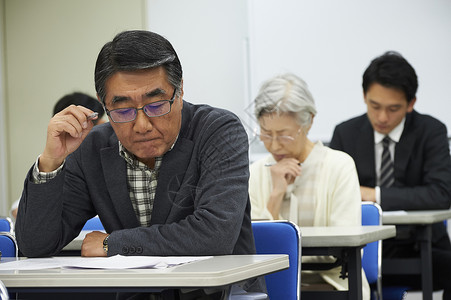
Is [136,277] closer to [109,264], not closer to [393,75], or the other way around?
[109,264]

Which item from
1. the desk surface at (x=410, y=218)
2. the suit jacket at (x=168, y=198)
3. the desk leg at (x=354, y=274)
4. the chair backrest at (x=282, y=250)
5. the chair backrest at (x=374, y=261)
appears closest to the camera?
the suit jacket at (x=168, y=198)

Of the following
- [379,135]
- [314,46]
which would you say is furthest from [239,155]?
[314,46]

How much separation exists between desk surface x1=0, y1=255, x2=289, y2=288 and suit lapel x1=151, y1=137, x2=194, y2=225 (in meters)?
0.51

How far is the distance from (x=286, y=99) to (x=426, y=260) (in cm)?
109

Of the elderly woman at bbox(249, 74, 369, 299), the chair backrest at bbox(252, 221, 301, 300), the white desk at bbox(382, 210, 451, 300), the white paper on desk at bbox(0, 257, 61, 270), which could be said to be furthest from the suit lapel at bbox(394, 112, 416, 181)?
the white paper on desk at bbox(0, 257, 61, 270)

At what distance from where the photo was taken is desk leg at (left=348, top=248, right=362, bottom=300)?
8.03ft

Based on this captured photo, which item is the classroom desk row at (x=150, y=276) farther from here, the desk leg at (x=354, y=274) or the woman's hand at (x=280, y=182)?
the woman's hand at (x=280, y=182)

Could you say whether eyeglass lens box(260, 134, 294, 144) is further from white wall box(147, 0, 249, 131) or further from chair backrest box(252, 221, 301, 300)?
white wall box(147, 0, 249, 131)

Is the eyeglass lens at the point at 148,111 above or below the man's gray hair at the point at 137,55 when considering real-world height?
below

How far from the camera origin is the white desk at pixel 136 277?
4.36ft

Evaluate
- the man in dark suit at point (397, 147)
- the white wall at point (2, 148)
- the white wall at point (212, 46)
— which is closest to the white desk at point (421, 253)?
the man in dark suit at point (397, 147)

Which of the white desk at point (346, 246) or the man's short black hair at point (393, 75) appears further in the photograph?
the man's short black hair at point (393, 75)

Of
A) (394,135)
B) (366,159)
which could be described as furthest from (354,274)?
(394,135)

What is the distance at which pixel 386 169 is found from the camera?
172 inches
